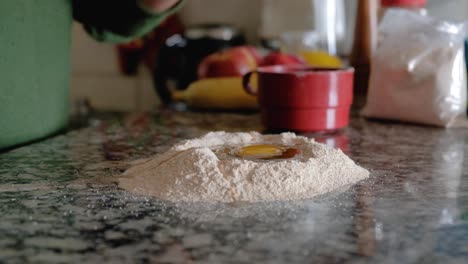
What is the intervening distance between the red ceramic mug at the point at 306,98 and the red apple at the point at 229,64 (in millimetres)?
298

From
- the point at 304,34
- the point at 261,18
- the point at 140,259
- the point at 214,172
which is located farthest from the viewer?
the point at 261,18

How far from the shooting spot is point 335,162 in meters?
0.48

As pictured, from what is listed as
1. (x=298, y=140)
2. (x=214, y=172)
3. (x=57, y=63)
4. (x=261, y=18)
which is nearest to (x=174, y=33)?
(x=261, y=18)

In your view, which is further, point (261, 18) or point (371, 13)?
point (261, 18)

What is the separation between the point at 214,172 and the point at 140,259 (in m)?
0.13

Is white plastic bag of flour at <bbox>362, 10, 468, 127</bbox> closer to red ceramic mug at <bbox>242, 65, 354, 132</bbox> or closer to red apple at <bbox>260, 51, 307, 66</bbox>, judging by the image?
red ceramic mug at <bbox>242, 65, 354, 132</bbox>

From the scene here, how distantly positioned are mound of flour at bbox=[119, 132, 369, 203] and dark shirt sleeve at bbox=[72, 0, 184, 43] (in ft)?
1.20

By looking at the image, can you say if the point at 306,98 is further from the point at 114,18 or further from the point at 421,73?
the point at 114,18

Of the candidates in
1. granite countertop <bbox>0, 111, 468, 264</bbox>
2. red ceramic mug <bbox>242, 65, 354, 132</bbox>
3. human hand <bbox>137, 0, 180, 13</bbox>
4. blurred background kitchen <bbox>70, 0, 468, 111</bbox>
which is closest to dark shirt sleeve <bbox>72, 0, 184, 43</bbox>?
human hand <bbox>137, 0, 180, 13</bbox>

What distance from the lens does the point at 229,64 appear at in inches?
41.6

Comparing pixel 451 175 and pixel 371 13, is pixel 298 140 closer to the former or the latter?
pixel 451 175

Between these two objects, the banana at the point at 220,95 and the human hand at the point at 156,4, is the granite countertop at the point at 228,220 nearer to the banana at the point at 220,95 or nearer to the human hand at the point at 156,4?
the human hand at the point at 156,4

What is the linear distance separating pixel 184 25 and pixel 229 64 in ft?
2.06

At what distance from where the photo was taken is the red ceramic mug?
0.72m
